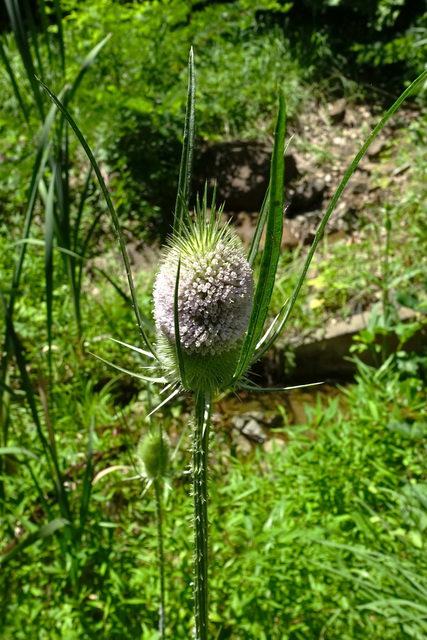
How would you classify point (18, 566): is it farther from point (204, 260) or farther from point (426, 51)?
point (426, 51)

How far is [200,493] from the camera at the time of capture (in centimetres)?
79

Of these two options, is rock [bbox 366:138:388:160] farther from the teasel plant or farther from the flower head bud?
the teasel plant

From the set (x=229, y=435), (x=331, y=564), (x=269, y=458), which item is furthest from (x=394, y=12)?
(x=331, y=564)

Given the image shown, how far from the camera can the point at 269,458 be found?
1.98m

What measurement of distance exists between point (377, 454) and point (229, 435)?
3.49 ft

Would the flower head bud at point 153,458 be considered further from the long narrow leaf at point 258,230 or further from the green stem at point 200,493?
the long narrow leaf at point 258,230

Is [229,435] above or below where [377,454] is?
above

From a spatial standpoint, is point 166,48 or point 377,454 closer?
point 377,454

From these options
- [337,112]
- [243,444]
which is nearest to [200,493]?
[243,444]

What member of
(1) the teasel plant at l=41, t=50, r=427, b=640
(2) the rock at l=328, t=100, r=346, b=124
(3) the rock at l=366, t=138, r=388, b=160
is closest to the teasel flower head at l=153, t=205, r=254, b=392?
(1) the teasel plant at l=41, t=50, r=427, b=640

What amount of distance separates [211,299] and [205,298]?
0.02 m

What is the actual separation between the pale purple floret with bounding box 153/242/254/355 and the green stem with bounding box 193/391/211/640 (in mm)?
97

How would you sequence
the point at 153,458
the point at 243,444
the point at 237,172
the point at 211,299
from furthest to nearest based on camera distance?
the point at 237,172 < the point at 243,444 < the point at 153,458 < the point at 211,299

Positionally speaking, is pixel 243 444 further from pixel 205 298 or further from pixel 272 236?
pixel 272 236
